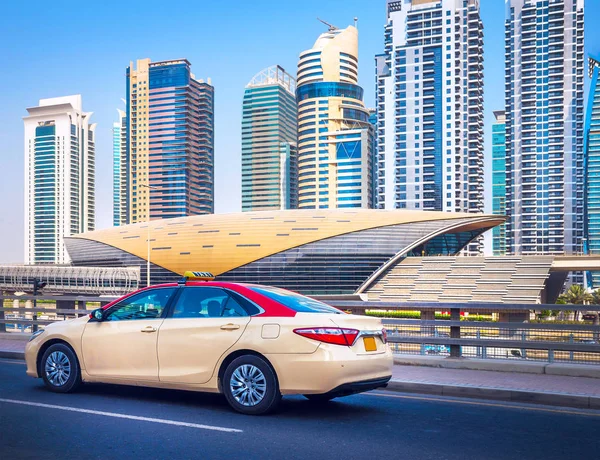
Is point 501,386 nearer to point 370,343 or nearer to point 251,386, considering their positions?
point 370,343

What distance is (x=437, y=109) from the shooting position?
6304 inches

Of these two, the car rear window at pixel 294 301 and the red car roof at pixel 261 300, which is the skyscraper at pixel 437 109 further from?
the red car roof at pixel 261 300

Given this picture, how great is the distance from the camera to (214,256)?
270 feet

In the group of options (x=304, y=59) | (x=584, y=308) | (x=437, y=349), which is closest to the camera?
(x=584, y=308)

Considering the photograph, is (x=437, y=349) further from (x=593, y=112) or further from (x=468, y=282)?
(x=593, y=112)

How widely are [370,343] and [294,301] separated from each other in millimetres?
1067

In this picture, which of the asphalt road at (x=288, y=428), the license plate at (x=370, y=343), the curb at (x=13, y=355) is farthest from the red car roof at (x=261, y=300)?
the curb at (x=13, y=355)

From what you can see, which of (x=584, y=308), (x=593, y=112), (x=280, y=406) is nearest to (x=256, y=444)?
(x=280, y=406)

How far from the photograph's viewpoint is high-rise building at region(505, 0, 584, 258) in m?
156

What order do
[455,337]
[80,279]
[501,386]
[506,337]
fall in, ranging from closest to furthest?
[501,386], [506,337], [455,337], [80,279]

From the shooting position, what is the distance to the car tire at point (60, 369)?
864 centimetres

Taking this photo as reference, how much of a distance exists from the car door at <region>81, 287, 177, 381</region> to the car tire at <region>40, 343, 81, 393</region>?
9.2 inches

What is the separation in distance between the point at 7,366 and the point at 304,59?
183 m

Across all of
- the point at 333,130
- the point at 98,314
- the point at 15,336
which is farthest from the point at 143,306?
the point at 333,130
